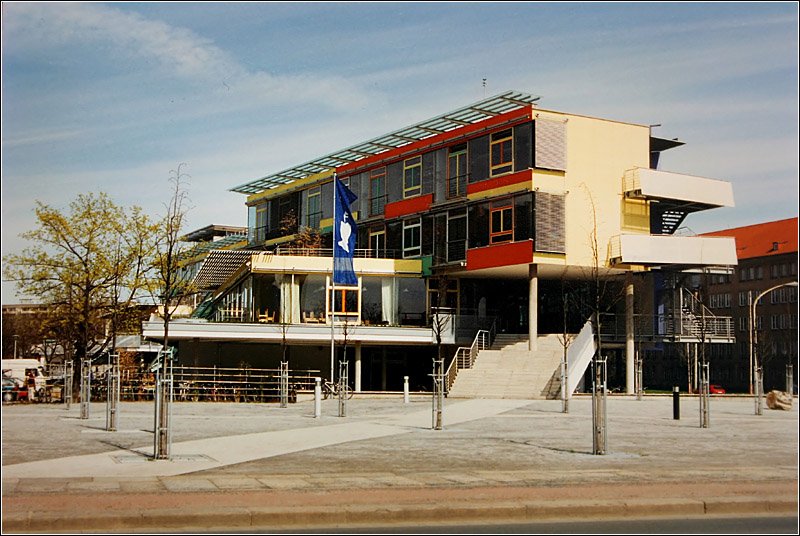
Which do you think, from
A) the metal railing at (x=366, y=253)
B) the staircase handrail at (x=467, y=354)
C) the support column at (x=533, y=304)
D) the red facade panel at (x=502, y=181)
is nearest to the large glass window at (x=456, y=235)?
the red facade panel at (x=502, y=181)

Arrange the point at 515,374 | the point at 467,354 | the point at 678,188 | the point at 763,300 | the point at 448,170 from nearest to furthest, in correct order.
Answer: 1. the point at 515,374
2. the point at 678,188
3. the point at 467,354
4. the point at 448,170
5. the point at 763,300

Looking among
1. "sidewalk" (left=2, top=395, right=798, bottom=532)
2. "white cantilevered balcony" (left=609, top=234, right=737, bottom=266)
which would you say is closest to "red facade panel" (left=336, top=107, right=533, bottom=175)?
"white cantilevered balcony" (left=609, top=234, right=737, bottom=266)

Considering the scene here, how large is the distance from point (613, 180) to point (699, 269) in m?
8.37

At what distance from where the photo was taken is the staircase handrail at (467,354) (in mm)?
47438

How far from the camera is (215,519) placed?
37.5ft

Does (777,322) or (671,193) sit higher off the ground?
(671,193)

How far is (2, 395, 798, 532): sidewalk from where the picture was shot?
11953 millimetres

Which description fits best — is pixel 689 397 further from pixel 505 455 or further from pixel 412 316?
pixel 505 455

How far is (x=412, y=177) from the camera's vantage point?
56.0 m

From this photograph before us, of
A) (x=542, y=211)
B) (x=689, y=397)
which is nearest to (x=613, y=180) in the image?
(x=542, y=211)

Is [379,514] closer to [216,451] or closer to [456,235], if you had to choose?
[216,451]

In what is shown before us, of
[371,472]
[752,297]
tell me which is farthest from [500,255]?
[752,297]

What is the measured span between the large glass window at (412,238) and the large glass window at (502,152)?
23.0ft

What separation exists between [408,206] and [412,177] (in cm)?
169
